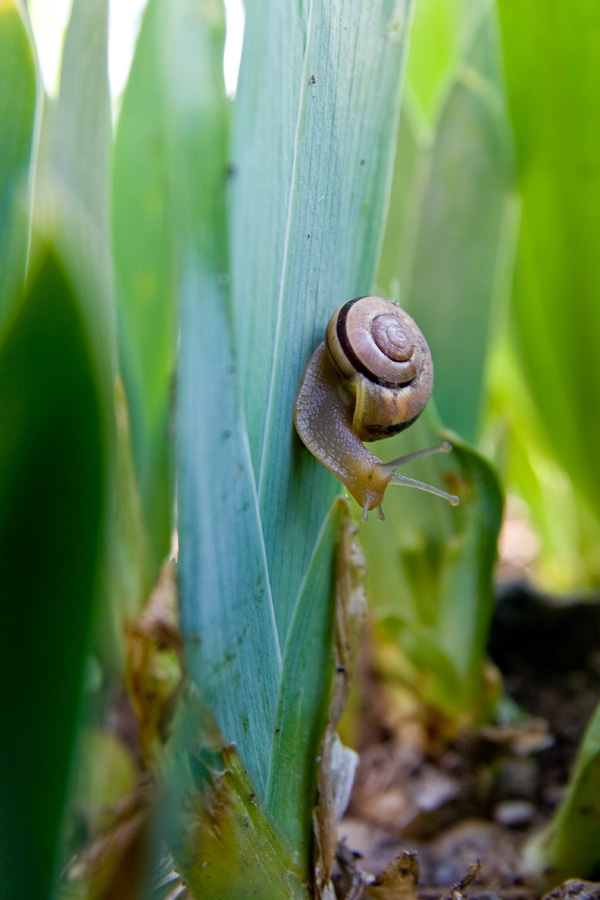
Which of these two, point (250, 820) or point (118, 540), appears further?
point (118, 540)

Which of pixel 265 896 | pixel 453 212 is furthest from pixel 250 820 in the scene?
pixel 453 212

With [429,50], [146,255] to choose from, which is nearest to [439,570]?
[146,255]

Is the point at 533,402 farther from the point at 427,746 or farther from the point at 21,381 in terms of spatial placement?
the point at 21,381

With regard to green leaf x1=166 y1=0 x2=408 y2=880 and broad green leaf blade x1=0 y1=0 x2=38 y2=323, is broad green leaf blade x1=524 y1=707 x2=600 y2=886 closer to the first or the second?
green leaf x1=166 y1=0 x2=408 y2=880

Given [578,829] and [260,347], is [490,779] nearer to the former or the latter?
[578,829]

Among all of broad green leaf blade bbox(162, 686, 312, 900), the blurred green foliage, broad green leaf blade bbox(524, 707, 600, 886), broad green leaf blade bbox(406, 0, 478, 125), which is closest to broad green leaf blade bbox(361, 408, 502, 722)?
the blurred green foliage

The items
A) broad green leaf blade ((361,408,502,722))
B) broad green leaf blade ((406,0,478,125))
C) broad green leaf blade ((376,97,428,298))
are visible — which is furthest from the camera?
broad green leaf blade ((406,0,478,125))

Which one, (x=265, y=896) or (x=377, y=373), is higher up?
(x=377, y=373)
